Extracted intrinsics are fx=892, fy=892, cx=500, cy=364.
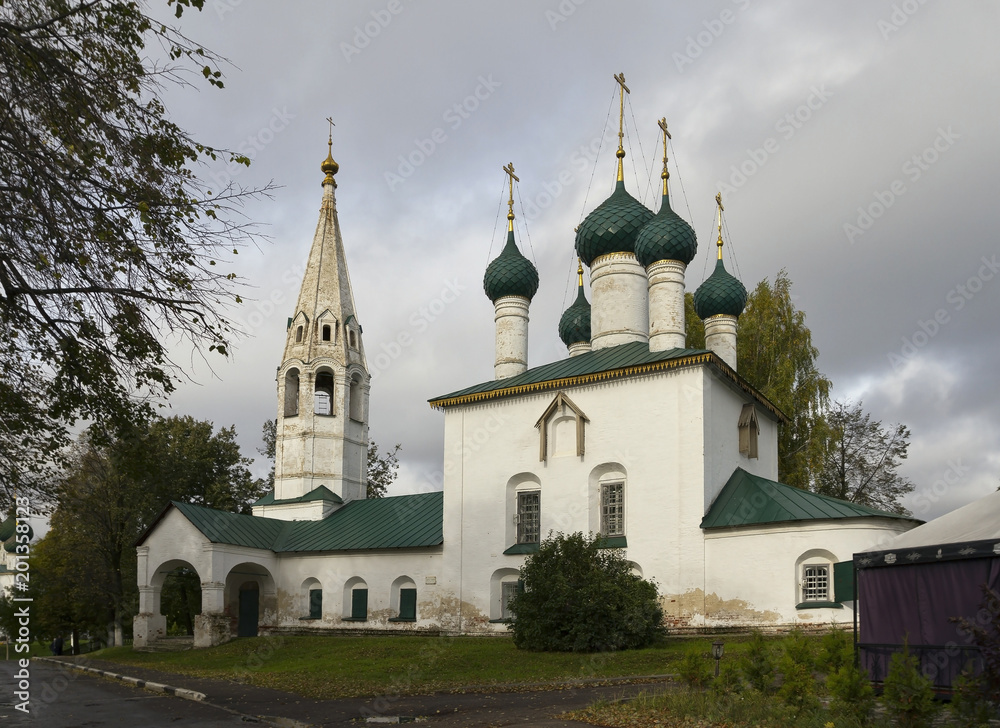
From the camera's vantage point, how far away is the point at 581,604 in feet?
53.9

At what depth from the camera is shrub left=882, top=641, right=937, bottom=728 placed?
7348mm

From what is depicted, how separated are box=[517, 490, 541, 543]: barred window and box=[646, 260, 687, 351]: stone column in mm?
4617

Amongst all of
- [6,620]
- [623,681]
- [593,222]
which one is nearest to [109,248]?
[623,681]

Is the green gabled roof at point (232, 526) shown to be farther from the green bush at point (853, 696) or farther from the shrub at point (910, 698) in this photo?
the shrub at point (910, 698)

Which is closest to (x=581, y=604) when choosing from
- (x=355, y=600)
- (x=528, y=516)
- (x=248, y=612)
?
(x=528, y=516)

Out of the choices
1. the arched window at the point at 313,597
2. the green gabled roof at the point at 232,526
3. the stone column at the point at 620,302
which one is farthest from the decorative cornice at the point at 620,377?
the green gabled roof at the point at 232,526

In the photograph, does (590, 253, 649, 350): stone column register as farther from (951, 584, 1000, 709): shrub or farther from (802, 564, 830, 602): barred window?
(951, 584, 1000, 709): shrub

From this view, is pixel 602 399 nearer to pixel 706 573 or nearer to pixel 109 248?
pixel 706 573

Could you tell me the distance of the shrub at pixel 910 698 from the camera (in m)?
7.35

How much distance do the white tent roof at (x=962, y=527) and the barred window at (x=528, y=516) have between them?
37.8 feet

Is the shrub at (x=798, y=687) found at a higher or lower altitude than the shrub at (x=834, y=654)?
lower

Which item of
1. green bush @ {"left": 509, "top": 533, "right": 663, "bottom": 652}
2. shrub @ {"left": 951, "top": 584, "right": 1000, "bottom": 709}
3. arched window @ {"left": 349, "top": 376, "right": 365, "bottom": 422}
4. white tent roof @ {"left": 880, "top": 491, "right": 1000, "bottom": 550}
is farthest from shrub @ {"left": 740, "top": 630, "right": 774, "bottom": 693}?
arched window @ {"left": 349, "top": 376, "right": 365, "bottom": 422}

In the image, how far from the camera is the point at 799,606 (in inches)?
681

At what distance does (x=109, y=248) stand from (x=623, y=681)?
889 cm
